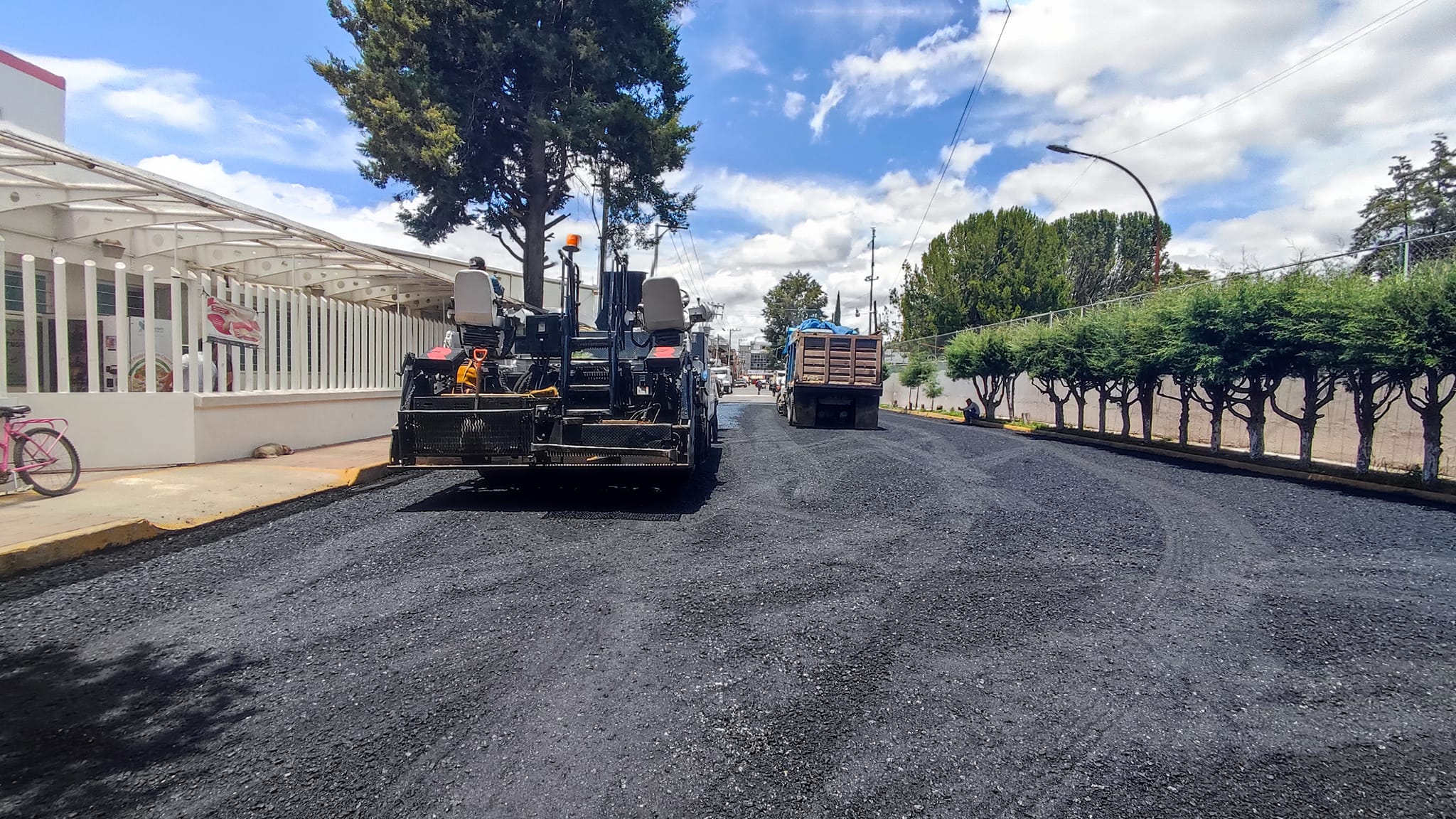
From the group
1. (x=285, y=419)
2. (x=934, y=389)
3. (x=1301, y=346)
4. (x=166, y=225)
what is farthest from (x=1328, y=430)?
(x=934, y=389)

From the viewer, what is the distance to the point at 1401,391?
945 centimetres

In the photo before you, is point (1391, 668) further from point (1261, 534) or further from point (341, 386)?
point (341, 386)

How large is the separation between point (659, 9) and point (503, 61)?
4245 mm

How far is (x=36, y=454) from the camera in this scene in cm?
621

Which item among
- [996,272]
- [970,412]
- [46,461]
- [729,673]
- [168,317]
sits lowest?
[729,673]

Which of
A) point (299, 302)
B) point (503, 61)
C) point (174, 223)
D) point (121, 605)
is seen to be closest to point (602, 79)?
point (503, 61)

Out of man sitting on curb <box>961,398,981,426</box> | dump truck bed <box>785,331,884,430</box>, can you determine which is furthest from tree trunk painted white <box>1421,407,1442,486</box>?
man sitting on curb <box>961,398,981,426</box>

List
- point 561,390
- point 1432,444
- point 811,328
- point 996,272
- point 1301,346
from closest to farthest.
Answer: point 561,390 → point 1432,444 → point 1301,346 → point 811,328 → point 996,272

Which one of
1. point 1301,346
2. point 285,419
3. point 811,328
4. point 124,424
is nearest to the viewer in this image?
point 124,424

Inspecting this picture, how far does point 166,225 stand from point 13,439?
9.98 ft

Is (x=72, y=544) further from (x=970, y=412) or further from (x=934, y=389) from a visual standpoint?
(x=934, y=389)

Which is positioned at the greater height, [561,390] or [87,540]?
[561,390]

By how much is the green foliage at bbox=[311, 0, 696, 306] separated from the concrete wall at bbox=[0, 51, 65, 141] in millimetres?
14631

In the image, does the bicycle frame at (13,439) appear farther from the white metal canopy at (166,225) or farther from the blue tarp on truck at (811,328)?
the blue tarp on truck at (811,328)
